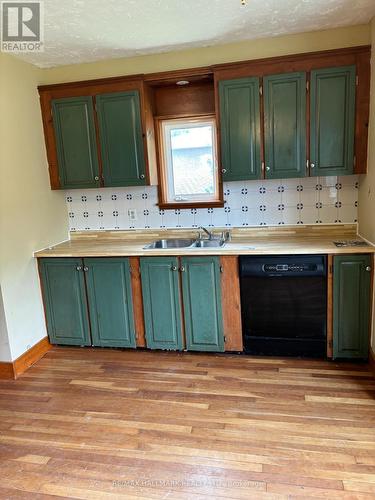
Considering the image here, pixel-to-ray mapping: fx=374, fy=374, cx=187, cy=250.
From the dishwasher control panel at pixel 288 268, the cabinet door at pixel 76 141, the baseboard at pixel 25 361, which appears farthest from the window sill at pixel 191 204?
the baseboard at pixel 25 361

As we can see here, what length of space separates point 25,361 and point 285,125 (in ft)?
9.13

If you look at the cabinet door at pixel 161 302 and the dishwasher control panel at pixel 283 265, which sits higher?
the dishwasher control panel at pixel 283 265

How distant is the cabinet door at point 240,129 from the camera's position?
2900 millimetres

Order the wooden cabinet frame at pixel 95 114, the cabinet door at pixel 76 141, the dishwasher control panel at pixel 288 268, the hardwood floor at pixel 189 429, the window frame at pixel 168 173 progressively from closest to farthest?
the hardwood floor at pixel 189 429 < the dishwasher control panel at pixel 288 268 < the wooden cabinet frame at pixel 95 114 < the cabinet door at pixel 76 141 < the window frame at pixel 168 173

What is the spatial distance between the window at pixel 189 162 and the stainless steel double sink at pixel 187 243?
1.08 ft

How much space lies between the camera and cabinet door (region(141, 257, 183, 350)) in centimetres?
301

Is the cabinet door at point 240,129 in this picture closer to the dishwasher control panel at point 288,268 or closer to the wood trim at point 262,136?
the wood trim at point 262,136

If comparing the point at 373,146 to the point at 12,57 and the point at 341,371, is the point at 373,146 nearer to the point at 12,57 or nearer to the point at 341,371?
the point at 341,371

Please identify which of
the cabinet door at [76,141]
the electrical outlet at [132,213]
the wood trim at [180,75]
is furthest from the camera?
the electrical outlet at [132,213]

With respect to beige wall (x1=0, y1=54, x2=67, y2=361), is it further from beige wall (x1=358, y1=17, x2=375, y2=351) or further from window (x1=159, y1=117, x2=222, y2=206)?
beige wall (x1=358, y1=17, x2=375, y2=351)

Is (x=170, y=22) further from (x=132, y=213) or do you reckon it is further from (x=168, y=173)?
(x=132, y=213)

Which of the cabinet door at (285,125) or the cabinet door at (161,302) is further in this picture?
the cabinet door at (161,302)

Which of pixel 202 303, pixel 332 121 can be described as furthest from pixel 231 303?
pixel 332 121

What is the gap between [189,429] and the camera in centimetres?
220
